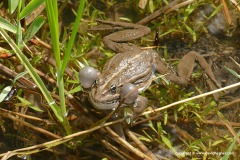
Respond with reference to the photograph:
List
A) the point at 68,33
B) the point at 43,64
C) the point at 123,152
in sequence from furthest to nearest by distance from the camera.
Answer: the point at 68,33 < the point at 43,64 < the point at 123,152

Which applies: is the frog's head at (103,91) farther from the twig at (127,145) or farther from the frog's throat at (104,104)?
the twig at (127,145)

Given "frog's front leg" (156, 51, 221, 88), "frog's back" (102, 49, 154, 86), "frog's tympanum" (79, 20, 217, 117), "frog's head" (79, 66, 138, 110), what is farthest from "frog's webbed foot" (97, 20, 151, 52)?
"frog's head" (79, 66, 138, 110)

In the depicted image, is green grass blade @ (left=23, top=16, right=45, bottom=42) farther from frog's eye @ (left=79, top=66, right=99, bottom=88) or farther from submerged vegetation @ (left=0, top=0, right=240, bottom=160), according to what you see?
frog's eye @ (left=79, top=66, right=99, bottom=88)

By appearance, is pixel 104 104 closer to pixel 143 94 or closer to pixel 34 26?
pixel 143 94

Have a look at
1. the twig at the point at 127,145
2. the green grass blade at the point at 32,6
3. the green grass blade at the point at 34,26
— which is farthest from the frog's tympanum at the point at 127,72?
the green grass blade at the point at 32,6

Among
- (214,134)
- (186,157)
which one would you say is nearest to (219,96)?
(214,134)

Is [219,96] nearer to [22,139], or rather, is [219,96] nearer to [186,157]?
[186,157]

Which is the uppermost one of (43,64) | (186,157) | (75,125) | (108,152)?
(43,64)

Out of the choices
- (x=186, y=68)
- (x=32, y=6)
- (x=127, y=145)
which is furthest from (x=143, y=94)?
(x=32, y=6)
